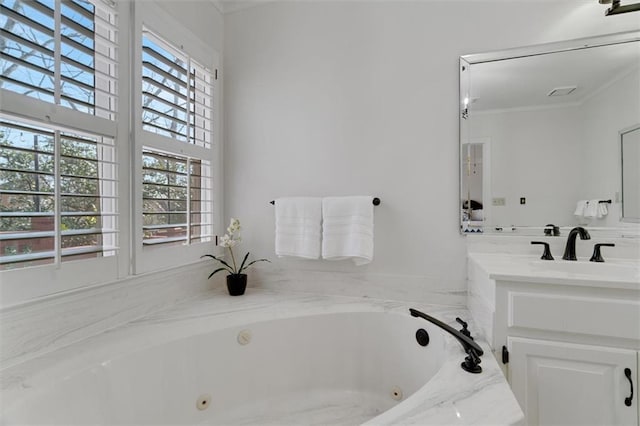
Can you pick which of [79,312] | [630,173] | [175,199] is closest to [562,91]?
[630,173]

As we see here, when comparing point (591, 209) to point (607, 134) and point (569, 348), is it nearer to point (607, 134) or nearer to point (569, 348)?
point (607, 134)

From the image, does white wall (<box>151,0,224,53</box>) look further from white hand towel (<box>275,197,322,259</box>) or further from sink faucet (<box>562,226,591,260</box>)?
sink faucet (<box>562,226,591,260</box>)

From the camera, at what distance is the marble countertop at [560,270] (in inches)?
44.3

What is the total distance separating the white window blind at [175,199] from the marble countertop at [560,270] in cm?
158

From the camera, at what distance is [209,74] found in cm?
206

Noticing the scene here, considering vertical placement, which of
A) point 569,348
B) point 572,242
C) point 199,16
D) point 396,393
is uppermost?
point 199,16

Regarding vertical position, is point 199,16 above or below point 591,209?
above

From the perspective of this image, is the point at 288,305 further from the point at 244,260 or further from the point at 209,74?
the point at 209,74

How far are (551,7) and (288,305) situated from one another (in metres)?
2.11

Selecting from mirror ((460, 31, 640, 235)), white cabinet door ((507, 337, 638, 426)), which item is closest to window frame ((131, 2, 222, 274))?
mirror ((460, 31, 640, 235))

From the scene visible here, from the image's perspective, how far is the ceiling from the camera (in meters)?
1.56

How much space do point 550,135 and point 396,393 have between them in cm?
154

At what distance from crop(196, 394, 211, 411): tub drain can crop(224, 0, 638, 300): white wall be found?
0.80m

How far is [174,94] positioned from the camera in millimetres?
1764
